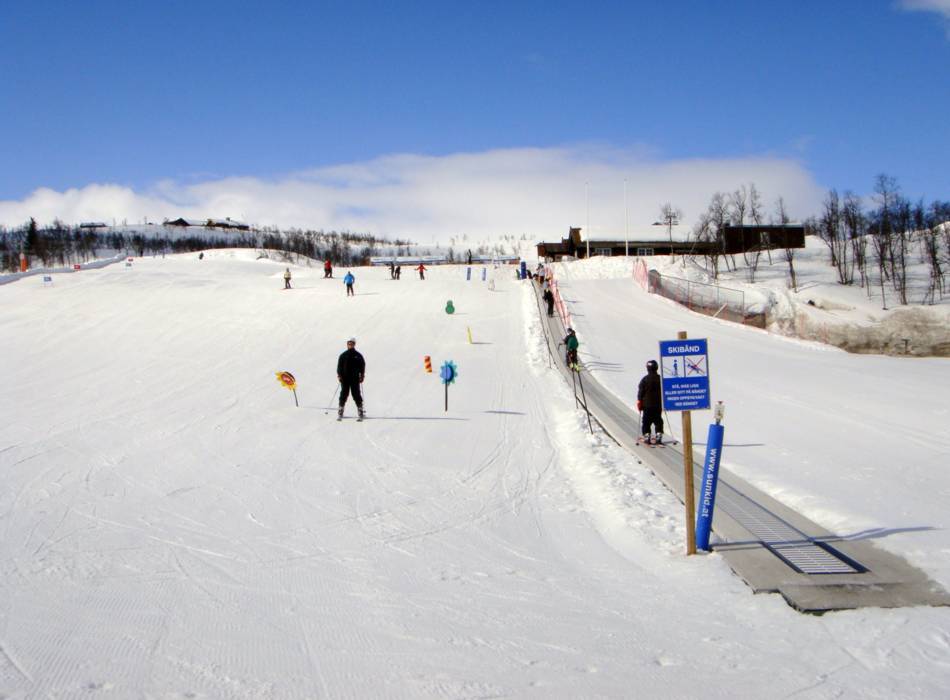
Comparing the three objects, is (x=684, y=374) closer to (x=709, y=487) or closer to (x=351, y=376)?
(x=709, y=487)

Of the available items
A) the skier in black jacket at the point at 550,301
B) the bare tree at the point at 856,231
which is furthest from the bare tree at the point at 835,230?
the skier in black jacket at the point at 550,301

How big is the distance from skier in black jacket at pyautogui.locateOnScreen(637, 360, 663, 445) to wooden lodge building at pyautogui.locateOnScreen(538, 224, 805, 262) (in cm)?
6842

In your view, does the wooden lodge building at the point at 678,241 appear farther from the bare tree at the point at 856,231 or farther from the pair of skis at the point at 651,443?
the pair of skis at the point at 651,443

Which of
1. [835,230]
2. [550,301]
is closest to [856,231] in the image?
[835,230]

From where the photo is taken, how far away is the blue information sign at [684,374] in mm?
7055

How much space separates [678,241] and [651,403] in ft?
282

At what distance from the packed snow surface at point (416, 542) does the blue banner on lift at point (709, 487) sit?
1.19ft

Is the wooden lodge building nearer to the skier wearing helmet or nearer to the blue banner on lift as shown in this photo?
the skier wearing helmet

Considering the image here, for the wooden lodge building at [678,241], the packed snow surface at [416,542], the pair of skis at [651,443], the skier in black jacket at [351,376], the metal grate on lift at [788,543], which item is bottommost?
the pair of skis at [651,443]

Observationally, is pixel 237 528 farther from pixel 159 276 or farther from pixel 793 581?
pixel 159 276

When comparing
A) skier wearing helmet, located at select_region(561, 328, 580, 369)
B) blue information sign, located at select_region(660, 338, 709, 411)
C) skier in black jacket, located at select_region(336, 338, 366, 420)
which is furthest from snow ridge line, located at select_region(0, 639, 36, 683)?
skier wearing helmet, located at select_region(561, 328, 580, 369)

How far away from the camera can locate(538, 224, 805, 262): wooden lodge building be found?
8290 centimetres

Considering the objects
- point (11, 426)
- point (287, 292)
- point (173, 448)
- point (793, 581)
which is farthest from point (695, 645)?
point (287, 292)

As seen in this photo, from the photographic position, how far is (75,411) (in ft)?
49.9
